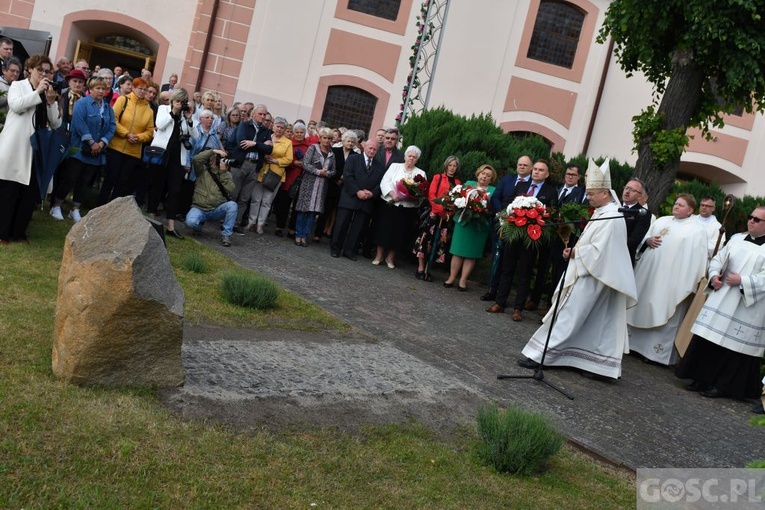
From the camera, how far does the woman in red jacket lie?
13023mm

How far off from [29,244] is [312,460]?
18.1 ft

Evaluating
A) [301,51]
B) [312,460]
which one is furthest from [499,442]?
[301,51]

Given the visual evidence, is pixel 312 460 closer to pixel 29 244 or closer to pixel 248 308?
pixel 248 308

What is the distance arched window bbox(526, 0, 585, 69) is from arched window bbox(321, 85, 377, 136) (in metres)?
4.32

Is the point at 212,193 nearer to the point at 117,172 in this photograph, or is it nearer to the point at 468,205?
the point at 117,172

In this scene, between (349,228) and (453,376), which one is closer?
(453,376)

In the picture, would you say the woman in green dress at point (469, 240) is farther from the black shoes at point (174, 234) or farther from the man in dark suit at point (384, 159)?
the black shoes at point (174, 234)

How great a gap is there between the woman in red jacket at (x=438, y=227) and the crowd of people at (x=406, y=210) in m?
0.02

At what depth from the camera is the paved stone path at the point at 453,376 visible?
6555mm

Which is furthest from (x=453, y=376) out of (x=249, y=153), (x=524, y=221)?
(x=249, y=153)

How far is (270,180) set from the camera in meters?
13.6

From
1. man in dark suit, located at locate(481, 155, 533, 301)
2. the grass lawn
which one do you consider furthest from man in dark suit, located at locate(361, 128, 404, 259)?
the grass lawn

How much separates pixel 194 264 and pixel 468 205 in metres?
4.36

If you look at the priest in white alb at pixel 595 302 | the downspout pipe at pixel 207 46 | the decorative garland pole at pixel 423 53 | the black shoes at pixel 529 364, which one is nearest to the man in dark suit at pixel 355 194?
the priest in white alb at pixel 595 302
